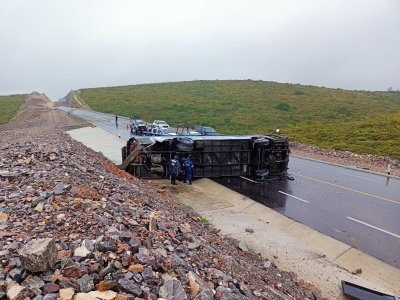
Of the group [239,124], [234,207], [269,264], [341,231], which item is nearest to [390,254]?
[341,231]

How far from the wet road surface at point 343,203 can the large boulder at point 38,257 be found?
27.4 ft

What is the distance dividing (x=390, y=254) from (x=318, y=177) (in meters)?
8.76

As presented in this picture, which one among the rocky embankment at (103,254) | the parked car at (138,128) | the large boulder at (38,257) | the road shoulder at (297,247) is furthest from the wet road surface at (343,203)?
the parked car at (138,128)

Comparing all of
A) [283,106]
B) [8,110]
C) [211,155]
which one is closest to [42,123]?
[8,110]

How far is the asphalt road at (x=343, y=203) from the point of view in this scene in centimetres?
959

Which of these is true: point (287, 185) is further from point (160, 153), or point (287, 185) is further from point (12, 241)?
point (12, 241)

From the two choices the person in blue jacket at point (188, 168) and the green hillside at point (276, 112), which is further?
the green hillside at point (276, 112)

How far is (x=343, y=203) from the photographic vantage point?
41.9 ft

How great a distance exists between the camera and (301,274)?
7406mm

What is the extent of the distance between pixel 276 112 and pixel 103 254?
54580 mm

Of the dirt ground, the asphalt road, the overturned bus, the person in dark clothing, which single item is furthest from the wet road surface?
the dirt ground

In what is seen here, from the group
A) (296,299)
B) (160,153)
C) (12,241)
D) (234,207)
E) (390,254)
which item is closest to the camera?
(12,241)

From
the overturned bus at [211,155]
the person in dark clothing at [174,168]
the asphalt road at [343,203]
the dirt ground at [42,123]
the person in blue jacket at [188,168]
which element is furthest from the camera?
the dirt ground at [42,123]

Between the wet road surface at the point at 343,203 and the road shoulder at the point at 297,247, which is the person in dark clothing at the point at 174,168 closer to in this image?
the road shoulder at the point at 297,247
